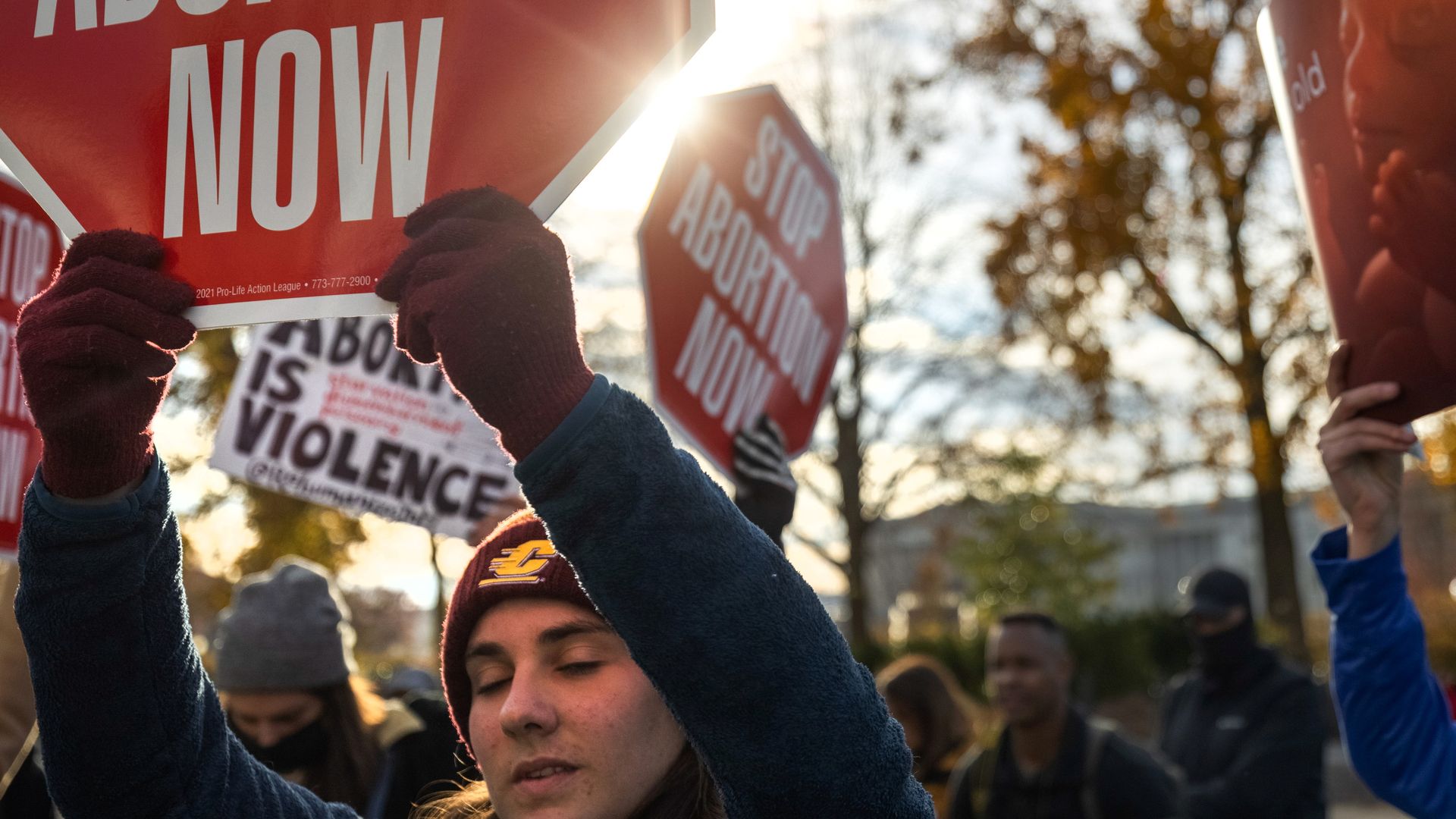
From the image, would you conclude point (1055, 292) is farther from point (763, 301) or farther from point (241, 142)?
point (241, 142)

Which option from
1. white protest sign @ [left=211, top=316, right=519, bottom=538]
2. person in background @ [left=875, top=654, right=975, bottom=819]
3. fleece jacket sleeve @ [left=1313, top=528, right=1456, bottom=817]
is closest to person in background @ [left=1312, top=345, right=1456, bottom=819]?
Answer: fleece jacket sleeve @ [left=1313, top=528, right=1456, bottom=817]

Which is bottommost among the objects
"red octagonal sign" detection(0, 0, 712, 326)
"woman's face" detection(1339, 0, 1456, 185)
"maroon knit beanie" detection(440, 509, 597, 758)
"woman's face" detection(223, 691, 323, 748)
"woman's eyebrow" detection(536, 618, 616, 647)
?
"woman's face" detection(223, 691, 323, 748)

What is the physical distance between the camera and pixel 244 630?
11.8 ft

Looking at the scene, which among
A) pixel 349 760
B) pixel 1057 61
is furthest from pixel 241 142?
pixel 1057 61

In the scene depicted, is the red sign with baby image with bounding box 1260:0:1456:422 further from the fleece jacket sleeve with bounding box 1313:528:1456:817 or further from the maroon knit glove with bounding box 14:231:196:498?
the maroon knit glove with bounding box 14:231:196:498

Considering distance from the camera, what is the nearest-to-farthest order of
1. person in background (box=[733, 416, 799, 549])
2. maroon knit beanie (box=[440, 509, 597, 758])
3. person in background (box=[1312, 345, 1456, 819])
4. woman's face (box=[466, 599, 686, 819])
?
1. woman's face (box=[466, 599, 686, 819])
2. maroon knit beanie (box=[440, 509, 597, 758])
3. person in background (box=[1312, 345, 1456, 819])
4. person in background (box=[733, 416, 799, 549])

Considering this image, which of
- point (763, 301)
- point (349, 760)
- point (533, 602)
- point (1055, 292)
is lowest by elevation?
point (349, 760)

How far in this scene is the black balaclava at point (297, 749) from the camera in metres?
3.50

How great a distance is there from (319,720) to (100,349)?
2.46 m

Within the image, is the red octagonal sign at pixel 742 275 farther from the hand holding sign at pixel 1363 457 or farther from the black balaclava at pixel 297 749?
the black balaclava at pixel 297 749

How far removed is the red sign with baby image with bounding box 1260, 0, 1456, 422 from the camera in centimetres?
205

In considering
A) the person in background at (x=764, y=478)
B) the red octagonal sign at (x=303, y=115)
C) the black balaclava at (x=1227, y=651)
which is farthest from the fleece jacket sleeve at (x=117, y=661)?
the black balaclava at (x=1227, y=651)

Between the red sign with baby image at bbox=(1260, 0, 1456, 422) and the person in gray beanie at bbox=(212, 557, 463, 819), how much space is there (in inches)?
87.3

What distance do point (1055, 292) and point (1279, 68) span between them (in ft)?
42.3
